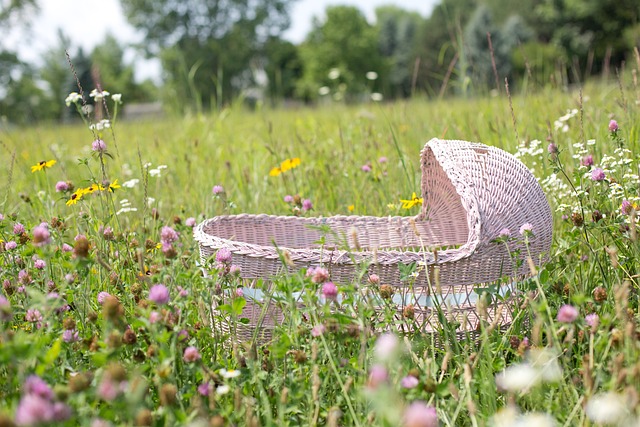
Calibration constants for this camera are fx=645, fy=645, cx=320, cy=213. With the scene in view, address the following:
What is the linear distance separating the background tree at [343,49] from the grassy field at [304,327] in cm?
3152

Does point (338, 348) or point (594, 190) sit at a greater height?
point (594, 190)

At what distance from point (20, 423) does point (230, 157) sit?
3127 mm

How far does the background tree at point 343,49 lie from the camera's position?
34625 millimetres

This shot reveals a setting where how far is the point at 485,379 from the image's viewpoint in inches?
51.8

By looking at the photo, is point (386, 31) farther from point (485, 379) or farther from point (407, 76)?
point (485, 379)

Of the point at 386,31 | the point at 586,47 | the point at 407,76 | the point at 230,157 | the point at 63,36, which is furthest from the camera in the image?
the point at 386,31

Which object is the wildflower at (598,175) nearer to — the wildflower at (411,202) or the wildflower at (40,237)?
the wildflower at (411,202)

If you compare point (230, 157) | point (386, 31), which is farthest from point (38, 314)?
point (386, 31)

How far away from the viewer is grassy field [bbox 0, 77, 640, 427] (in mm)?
1032

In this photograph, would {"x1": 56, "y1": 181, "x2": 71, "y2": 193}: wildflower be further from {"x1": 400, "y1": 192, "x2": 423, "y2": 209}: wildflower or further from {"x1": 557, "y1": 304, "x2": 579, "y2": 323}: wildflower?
{"x1": 557, "y1": 304, "x2": 579, "y2": 323}: wildflower

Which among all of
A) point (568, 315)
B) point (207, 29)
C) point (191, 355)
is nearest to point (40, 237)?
point (191, 355)

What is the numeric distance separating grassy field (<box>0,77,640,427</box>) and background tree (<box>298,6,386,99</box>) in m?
31.5

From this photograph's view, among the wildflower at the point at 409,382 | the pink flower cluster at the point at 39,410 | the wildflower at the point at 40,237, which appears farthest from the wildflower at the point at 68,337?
the wildflower at the point at 409,382

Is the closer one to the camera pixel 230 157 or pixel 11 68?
pixel 230 157
